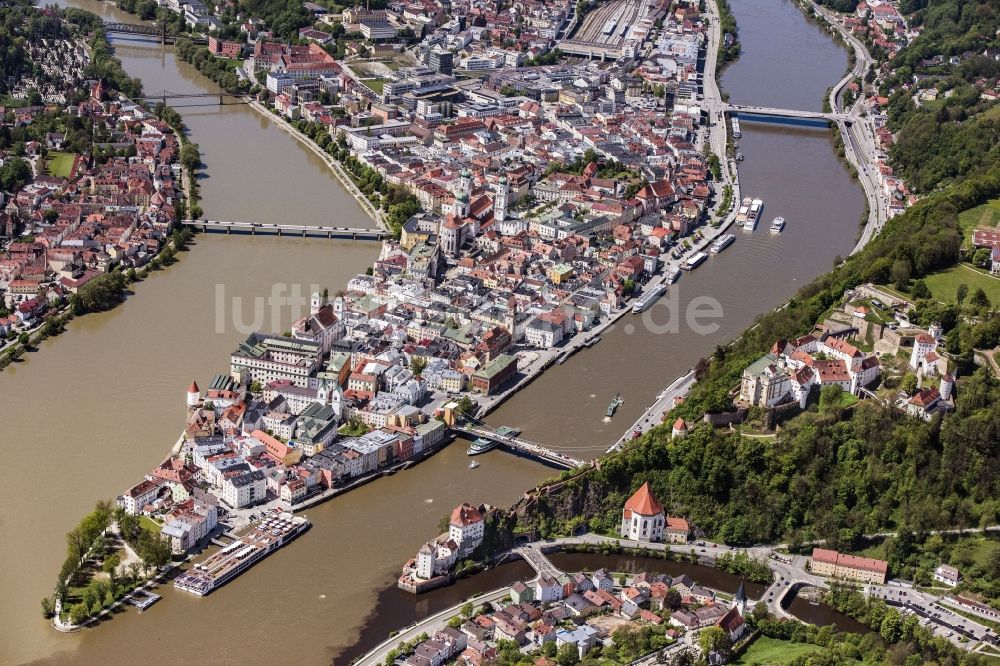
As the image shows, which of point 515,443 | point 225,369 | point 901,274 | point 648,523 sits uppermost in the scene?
point 901,274

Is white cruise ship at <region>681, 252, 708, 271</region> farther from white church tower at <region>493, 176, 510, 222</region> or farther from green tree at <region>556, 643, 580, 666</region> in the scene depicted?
green tree at <region>556, 643, 580, 666</region>

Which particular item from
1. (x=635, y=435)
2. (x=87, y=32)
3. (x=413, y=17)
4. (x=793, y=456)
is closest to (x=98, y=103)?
(x=87, y=32)

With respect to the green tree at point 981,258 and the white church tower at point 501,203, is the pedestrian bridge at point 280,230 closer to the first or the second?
the white church tower at point 501,203

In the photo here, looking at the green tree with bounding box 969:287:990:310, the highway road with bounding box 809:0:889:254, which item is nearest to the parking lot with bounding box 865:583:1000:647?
the green tree with bounding box 969:287:990:310

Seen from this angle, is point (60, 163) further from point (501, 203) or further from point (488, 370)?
point (488, 370)

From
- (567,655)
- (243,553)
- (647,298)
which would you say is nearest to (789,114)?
(647,298)

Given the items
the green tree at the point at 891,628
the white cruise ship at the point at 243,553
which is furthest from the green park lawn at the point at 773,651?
the white cruise ship at the point at 243,553
